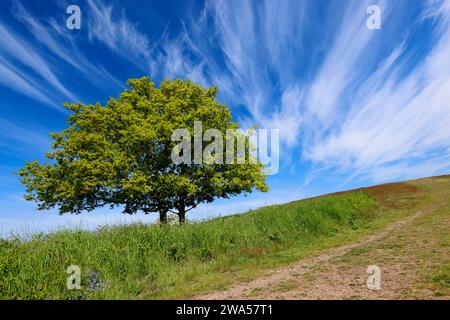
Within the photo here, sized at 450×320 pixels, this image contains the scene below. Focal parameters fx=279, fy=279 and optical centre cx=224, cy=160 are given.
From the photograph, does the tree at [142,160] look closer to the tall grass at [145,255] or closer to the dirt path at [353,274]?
the tall grass at [145,255]

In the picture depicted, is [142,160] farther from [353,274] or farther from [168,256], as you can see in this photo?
[353,274]

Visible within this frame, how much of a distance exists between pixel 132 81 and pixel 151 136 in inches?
301

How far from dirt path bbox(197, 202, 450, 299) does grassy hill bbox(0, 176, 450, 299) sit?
1.43ft

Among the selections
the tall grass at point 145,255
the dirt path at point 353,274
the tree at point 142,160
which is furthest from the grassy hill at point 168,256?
the tree at point 142,160

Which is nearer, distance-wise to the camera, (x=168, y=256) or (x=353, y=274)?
(x=353, y=274)

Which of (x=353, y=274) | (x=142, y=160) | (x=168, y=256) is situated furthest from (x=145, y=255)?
(x=142, y=160)

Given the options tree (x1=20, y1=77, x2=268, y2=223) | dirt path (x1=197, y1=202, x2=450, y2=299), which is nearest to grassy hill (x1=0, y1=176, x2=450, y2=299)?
dirt path (x1=197, y1=202, x2=450, y2=299)

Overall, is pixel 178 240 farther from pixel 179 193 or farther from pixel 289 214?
pixel 179 193

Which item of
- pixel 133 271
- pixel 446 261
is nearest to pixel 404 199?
pixel 446 261

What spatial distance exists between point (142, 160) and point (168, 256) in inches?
484

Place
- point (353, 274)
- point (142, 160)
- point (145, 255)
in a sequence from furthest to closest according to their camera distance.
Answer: point (142, 160), point (145, 255), point (353, 274)

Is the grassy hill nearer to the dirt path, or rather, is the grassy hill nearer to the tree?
the dirt path

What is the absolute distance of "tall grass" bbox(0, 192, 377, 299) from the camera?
7.08 meters

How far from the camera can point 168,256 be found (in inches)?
374
